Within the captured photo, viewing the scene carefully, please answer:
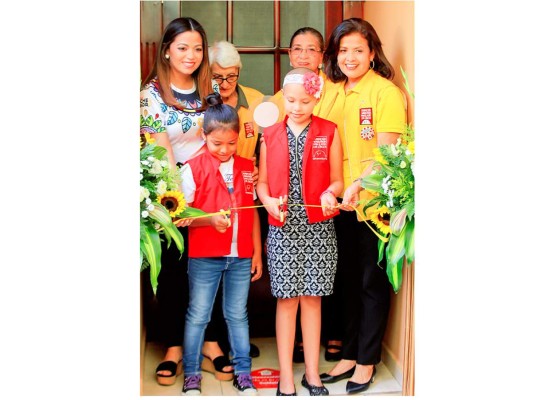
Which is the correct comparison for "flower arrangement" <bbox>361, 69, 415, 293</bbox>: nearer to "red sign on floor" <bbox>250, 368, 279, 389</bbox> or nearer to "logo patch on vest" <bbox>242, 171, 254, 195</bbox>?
"logo patch on vest" <bbox>242, 171, 254, 195</bbox>

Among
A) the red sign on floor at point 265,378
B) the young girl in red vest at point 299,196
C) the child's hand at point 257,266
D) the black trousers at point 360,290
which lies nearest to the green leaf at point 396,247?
the black trousers at point 360,290

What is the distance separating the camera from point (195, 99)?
175 inches

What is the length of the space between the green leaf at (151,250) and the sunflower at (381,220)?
1.01m

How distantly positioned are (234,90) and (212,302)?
1033 millimetres

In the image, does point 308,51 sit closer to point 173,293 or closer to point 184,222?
point 184,222

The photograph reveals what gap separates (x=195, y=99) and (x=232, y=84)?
238mm

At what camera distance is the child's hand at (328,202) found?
14.3ft

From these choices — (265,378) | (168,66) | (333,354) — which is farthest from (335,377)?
(168,66)

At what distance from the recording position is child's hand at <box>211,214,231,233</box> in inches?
172

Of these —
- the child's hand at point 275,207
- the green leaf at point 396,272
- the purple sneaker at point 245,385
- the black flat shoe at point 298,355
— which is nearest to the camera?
the green leaf at point 396,272

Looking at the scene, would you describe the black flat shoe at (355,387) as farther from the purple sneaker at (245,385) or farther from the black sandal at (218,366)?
the black sandal at (218,366)

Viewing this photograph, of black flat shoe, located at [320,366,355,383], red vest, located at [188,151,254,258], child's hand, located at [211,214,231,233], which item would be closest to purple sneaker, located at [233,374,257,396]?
black flat shoe, located at [320,366,355,383]
